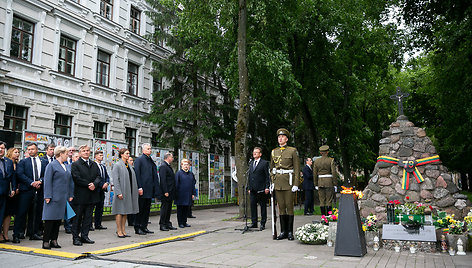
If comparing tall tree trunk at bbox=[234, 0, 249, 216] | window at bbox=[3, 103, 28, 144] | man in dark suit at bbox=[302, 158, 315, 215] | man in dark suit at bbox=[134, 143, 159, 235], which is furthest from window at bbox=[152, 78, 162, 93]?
man in dark suit at bbox=[134, 143, 159, 235]

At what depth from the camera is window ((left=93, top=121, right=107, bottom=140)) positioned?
21.7 meters

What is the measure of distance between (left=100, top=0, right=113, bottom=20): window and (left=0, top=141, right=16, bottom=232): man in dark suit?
16693 mm

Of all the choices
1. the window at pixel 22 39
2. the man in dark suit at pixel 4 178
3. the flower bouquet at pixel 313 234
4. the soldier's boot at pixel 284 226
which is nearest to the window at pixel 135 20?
the window at pixel 22 39

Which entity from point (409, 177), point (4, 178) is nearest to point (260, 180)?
point (409, 177)

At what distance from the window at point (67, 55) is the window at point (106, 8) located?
3.11 m

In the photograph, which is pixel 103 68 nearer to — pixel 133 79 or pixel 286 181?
pixel 133 79

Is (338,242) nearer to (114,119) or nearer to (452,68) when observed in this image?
(452,68)

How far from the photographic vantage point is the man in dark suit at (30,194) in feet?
27.0

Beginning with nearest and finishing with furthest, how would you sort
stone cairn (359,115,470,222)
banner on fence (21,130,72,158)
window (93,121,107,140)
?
stone cairn (359,115,470,222), banner on fence (21,130,72,158), window (93,121,107,140)

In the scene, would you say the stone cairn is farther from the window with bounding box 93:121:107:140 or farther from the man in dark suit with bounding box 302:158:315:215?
the window with bounding box 93:121:107:140

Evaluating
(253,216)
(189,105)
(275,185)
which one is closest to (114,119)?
(189,105)

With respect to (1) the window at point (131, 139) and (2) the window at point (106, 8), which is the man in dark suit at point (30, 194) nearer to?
(1) the window at point (131, 139)

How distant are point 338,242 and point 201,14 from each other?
38.7ft

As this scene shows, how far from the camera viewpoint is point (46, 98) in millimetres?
18594
